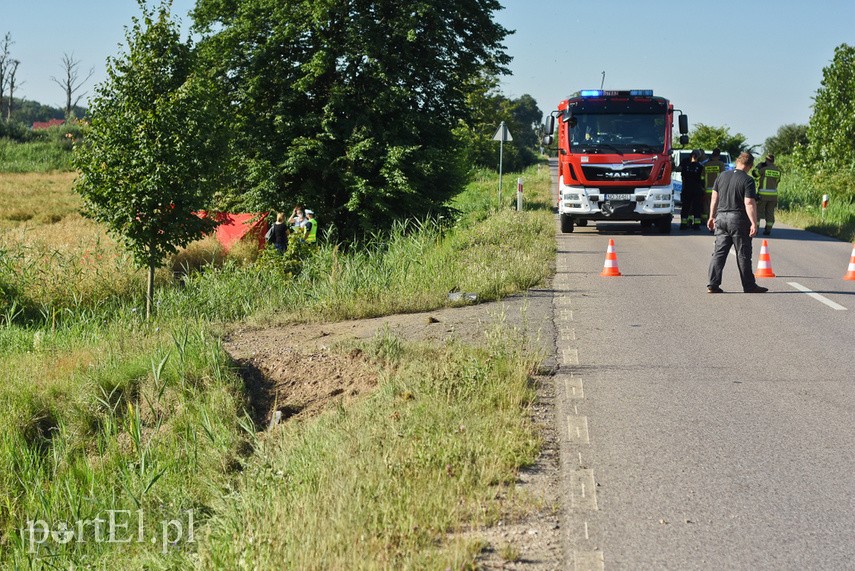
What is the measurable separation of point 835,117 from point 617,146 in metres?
16.5

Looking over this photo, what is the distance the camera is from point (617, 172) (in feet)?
74.2

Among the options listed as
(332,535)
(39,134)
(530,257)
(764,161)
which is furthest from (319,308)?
(39,134)

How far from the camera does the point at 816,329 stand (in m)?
11.2

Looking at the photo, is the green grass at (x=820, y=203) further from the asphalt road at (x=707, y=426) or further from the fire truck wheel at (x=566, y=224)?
the asphalt road at (x=707, y=426)

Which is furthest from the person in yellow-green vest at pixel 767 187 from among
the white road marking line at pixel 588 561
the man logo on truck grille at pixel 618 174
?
Answer: the white road marking line at pixel 588 561

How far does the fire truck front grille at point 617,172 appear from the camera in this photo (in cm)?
2264

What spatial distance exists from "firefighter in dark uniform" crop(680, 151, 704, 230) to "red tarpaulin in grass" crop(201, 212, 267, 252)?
11409 millimetres

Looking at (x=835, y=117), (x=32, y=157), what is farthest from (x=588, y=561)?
(x=32, y=157)

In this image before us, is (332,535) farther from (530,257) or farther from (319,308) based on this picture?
(530,257)

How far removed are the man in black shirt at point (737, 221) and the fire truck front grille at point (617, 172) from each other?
854 centimetres

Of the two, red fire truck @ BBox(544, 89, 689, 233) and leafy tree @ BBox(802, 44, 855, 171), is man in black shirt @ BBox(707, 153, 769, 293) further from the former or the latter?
leafy tree @ BBox(802, 44, 855, 171)

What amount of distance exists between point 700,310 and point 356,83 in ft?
55.9

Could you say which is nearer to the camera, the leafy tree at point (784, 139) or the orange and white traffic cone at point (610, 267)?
the orange and white traffic cone at point (610, 267)

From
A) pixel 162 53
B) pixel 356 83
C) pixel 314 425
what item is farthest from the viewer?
pixel 356 83
